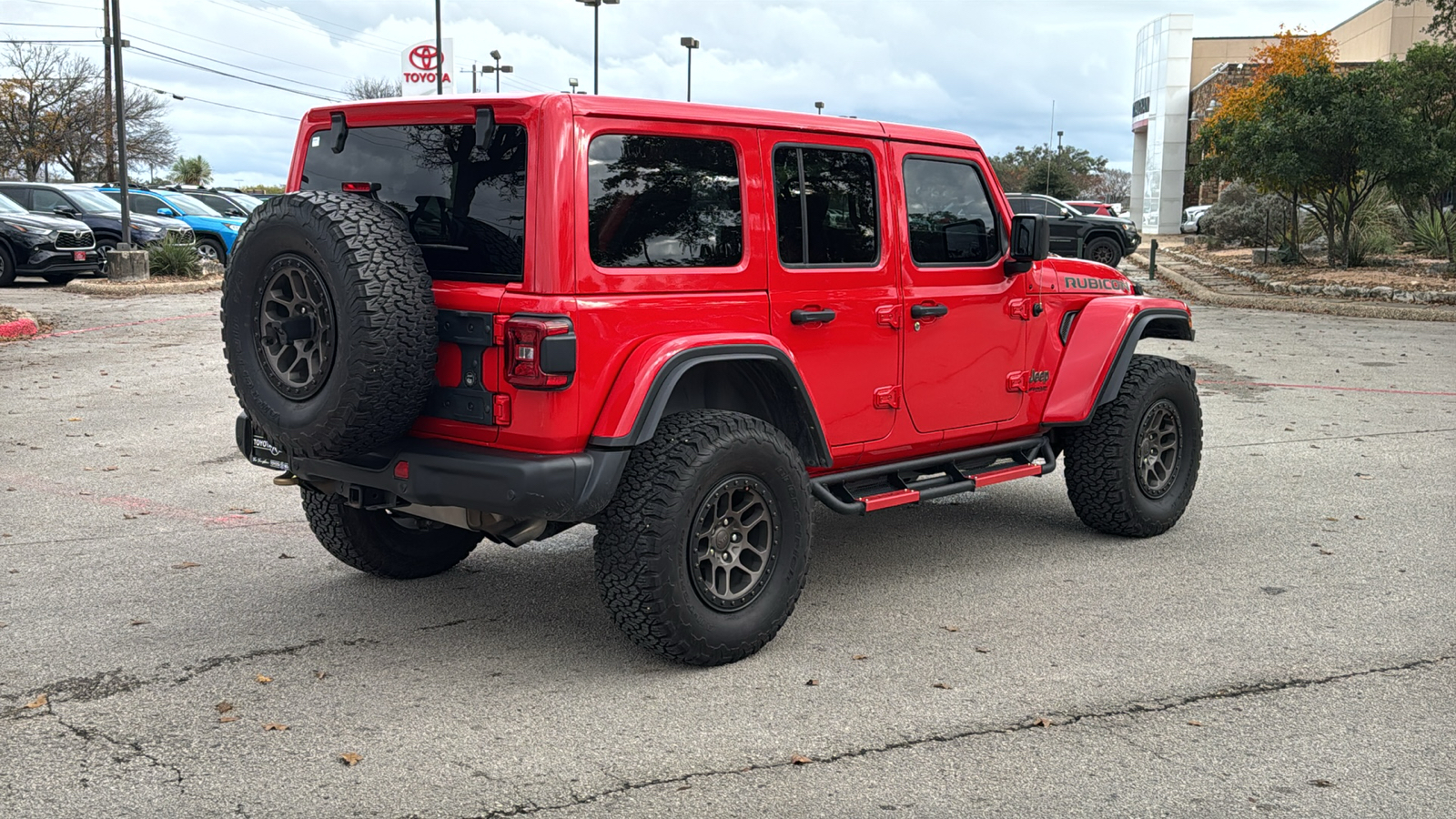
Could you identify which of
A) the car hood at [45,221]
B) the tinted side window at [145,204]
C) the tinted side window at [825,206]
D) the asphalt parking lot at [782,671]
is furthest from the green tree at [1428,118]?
the tinted side window at [145,204]

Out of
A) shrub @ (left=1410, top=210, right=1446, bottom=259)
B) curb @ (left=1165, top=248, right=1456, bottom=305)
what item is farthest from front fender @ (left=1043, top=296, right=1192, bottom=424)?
shrub @ (left=1410, top=210, right=1446, bottom=259)

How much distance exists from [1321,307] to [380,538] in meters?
18.2

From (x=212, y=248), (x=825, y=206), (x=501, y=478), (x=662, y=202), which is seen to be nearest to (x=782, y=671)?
(x=501, y=478)

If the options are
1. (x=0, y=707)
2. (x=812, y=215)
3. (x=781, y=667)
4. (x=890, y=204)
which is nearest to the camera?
(x=0, y=707)

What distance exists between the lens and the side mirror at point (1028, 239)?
580 cm

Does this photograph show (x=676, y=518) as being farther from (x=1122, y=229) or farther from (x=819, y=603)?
(x=1122, y=229)

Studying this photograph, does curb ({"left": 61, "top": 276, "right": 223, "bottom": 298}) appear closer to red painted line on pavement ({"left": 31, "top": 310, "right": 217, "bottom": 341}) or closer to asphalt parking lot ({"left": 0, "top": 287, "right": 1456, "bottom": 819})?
red painted line on pavement ({"left": 31, "top": 310, "right": 217, "bottom": 341})

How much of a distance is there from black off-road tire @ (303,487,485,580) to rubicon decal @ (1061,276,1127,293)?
306 centimetres

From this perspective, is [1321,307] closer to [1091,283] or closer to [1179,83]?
[1091,283]

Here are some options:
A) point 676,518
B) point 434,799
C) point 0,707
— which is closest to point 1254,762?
point 676,518

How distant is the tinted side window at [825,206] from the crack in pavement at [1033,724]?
1932mm

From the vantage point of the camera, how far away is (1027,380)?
613cm

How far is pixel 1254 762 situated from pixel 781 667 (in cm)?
160

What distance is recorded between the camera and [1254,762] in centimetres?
384
